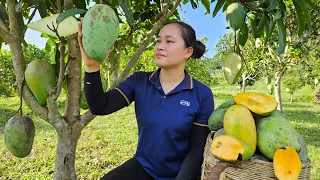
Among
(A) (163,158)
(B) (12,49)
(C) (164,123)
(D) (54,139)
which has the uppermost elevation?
(B) (12,49)

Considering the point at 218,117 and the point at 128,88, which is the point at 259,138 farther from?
the point at 128,88

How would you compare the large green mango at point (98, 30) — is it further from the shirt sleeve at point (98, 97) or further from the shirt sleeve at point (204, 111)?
the shirt sleeve at point (204, 111)

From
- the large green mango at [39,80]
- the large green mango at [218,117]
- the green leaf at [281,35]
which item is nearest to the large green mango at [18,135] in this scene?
the large green mango at [39,80]

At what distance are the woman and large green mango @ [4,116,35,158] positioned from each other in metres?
0.41

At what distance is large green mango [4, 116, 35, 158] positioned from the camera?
57.8 inches

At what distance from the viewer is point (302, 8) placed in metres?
1.39

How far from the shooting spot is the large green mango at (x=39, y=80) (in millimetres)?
1327

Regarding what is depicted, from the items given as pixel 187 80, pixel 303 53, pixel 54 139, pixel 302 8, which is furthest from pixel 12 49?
pixel 303 53

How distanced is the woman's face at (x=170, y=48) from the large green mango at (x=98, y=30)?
440 mm

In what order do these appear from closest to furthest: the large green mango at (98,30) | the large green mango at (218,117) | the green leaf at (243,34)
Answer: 1. the large green mango at (98,30)
2. the large green mango at (218,117)
3. the green leaf at (243,34)

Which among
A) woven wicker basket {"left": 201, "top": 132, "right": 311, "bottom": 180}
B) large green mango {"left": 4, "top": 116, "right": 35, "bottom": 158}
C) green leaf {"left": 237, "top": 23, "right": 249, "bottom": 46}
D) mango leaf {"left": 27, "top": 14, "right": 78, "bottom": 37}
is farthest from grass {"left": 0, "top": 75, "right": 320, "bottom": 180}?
woven wicker basket {"left": 201, "top": 132, "right": 311, "bottom": 180}

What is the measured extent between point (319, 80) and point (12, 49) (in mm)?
4467

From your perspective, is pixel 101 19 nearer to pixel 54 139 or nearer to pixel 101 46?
pixel 101 46

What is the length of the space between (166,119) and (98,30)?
58cm
